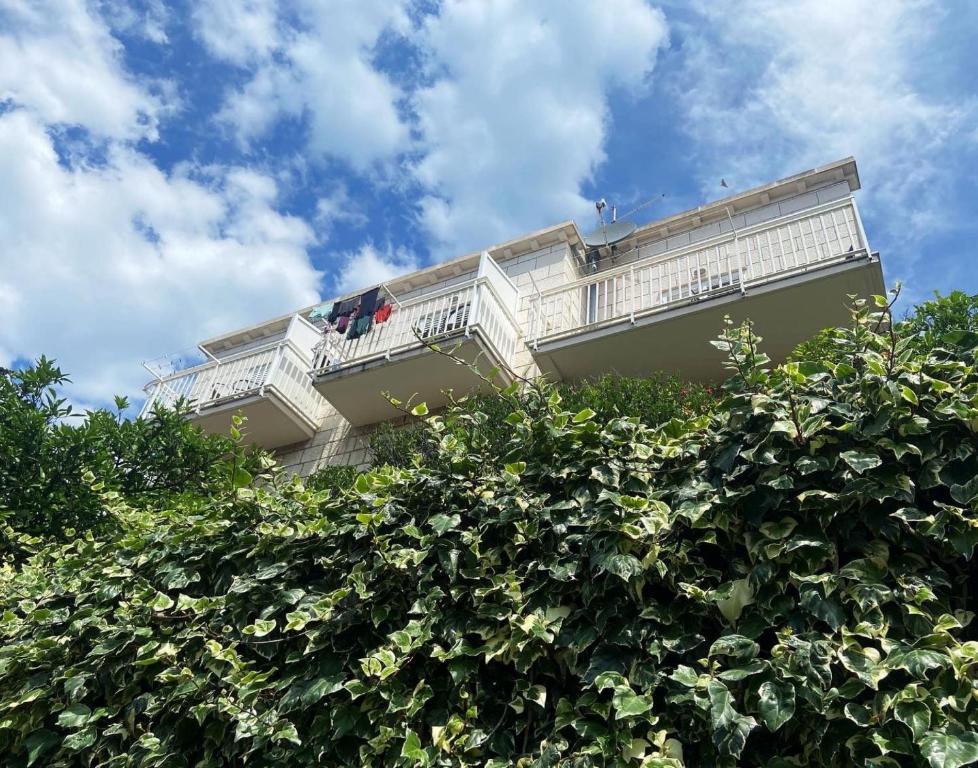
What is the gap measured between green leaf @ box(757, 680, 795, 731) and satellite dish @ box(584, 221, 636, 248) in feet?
35.2

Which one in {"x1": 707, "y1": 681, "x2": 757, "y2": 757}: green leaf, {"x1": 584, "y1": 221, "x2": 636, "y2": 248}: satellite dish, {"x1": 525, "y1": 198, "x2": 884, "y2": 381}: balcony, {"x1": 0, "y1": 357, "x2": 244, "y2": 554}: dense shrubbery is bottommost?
{"x1": 707, "y1": 681, "x2": 757, "y2": 757}: green leaf

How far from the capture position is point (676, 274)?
349 inches

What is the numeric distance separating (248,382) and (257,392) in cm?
52

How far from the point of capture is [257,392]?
10422mm

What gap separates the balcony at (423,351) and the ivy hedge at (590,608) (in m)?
6.23

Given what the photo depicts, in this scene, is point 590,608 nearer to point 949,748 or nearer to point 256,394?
point 949,748

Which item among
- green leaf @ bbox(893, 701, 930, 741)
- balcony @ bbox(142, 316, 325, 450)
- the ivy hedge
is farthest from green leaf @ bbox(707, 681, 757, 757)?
balcony @ bbox(142, 316, 325, 450)

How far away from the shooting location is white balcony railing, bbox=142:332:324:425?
10656 mm

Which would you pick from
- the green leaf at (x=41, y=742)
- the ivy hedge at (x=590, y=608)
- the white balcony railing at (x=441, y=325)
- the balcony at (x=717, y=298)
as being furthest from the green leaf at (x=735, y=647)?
the white balcony railing at (x=441, y=325)

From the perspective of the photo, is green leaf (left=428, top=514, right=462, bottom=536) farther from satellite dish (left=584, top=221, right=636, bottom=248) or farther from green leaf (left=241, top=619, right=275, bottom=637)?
satellite dish (left=584, top=221, right=636, bottom=248)

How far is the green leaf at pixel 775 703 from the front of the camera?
155 cm

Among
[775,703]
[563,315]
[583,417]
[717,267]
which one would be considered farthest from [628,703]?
[563,315]

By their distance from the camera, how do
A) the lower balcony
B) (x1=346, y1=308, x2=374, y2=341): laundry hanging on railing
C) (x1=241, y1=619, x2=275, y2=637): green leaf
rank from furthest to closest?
1. the lower balcony
2. (x1=346, y1=308, x2=374, y2=341): laundry hanging on railing
3. (x1=241, y1=619, x2=275, y2=637): green leaf

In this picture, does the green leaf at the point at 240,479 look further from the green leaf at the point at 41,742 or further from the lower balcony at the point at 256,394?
the lower balcony at the point at 256,394
